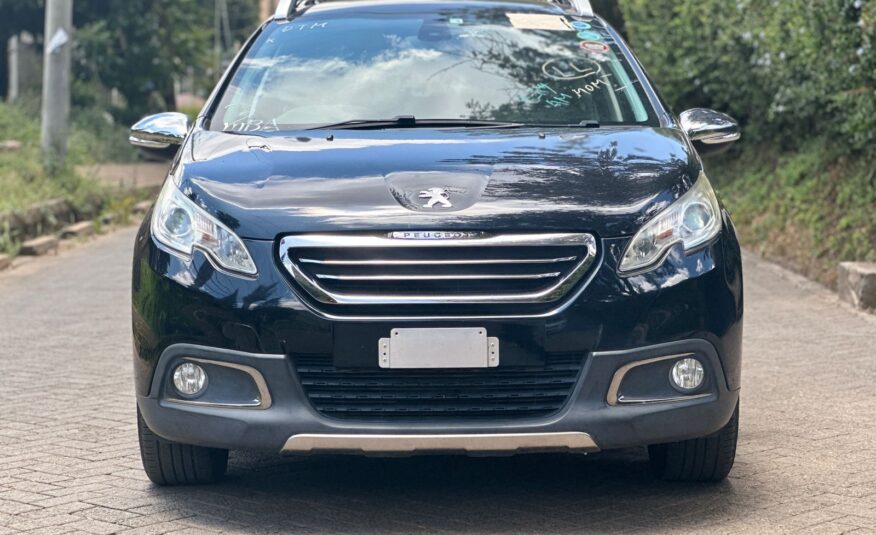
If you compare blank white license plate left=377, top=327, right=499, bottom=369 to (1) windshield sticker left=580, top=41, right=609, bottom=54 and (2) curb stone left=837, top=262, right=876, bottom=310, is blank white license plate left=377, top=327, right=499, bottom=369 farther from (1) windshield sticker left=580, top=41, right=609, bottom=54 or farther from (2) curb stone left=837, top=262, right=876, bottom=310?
(2) curb stone left=837, top=262, right=876, bottom=310

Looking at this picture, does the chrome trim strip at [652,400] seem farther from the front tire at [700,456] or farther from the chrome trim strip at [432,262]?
the chrome trim strip at [432,262]

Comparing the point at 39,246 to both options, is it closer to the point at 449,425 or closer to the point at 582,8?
the point at 582,8

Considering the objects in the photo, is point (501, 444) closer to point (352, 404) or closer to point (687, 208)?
point (352, 404)

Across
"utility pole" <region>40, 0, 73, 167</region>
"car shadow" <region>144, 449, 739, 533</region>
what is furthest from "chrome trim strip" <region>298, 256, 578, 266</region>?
"utility pole" <region>40, 0, 73, 167</region>

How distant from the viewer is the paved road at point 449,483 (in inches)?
185

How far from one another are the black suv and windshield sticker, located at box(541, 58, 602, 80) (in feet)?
2.70

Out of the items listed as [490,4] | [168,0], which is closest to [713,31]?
[490,4]

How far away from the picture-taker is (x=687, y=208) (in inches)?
187

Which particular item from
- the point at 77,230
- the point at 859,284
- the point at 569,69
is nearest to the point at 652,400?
the point at 569,69

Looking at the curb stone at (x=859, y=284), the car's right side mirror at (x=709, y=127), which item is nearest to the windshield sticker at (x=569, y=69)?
the car's right side mirror at (x=709, y=127)

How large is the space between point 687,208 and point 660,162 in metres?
0.24

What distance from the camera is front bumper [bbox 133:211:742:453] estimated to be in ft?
14.6

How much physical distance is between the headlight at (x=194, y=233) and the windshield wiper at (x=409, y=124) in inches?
30.5

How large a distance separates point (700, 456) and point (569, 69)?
1632mm
